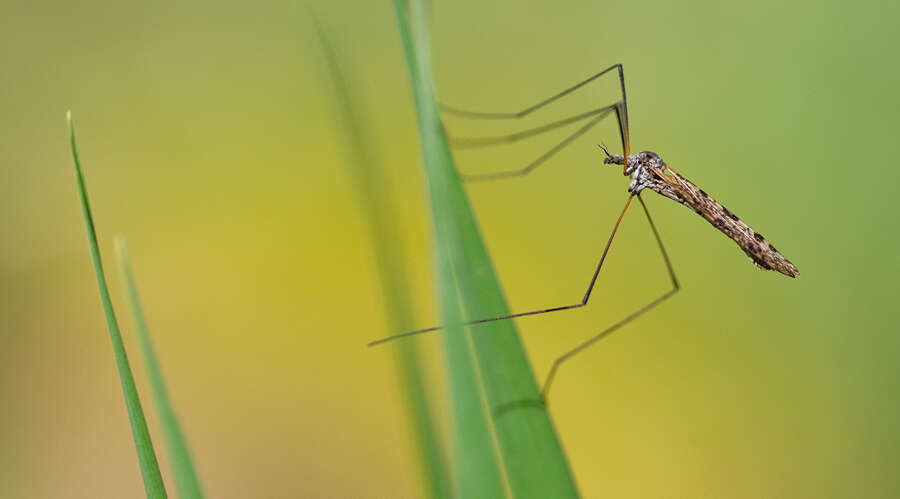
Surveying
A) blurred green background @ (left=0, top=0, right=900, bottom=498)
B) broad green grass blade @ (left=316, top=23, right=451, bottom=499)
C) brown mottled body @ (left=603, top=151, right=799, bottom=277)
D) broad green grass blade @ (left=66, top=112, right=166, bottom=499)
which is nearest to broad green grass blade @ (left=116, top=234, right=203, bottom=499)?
broad green grass blade @ (left=66, top=112, right=166, bottom=499)

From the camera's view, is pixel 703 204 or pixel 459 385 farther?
pixel 703 204

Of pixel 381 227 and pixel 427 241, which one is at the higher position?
pixel 427 241

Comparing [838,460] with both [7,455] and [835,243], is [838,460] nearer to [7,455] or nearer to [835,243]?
[835,243]

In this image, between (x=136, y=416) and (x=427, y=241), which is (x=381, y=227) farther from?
(x=427, y=241)

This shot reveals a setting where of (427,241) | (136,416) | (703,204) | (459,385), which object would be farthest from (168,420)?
(427,241)

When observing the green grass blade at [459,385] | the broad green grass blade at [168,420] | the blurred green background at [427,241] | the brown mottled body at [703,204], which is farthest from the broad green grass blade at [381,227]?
the blurred green background at [427,241]

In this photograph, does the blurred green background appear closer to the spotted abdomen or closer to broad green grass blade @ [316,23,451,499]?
the spotted abdomen

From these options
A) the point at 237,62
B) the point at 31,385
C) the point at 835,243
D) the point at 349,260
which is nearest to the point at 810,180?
the point at 835,243
